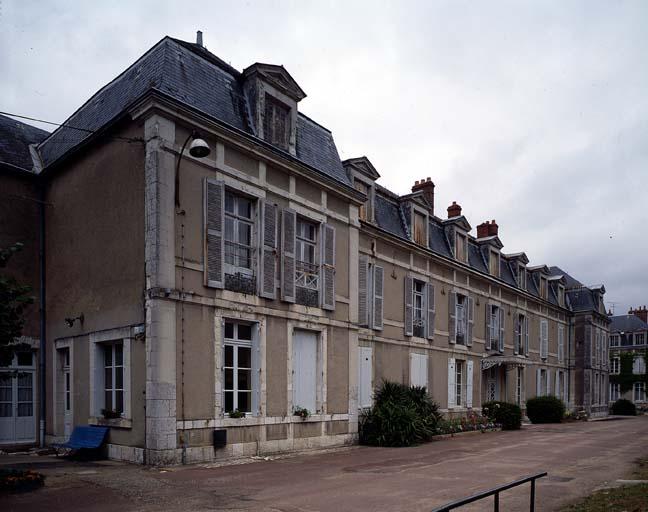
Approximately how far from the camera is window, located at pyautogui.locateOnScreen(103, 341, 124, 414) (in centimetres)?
1066

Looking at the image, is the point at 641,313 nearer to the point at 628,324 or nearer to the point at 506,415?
the point at 628,324

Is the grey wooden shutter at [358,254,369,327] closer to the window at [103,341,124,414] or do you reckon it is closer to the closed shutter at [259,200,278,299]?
the closed shutter at [259,200,278,299]

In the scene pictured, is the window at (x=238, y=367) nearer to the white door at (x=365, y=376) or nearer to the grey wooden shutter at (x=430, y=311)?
the white door at (x=365, y=376)

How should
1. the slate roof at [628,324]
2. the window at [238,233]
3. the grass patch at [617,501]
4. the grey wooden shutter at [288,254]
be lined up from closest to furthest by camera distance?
1. the grass patch at [617,501]
2. the window at [238,233]
3. the grey wooden shutter at [288,254]
4. the slate roof at [628,324]

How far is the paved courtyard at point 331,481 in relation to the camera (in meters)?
6.91

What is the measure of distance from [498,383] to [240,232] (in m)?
16.0

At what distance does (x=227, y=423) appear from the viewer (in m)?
10.5

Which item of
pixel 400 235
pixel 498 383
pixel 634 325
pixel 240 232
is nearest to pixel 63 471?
pixel 240 232

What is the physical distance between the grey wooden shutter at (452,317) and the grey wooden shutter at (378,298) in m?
4.51

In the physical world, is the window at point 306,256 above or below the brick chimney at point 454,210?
below

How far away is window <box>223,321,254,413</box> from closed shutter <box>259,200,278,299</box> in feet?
2.72

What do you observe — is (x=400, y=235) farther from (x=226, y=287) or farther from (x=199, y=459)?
(x=199, y=459)

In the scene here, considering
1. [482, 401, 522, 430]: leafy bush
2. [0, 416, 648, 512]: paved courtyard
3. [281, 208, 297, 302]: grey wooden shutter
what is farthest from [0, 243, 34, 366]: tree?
[482, 401, 522, 430]: leafy bush

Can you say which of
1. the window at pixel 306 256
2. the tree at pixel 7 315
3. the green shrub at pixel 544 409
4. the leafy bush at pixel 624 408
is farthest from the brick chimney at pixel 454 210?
the leafy bush at pixel 624 408
